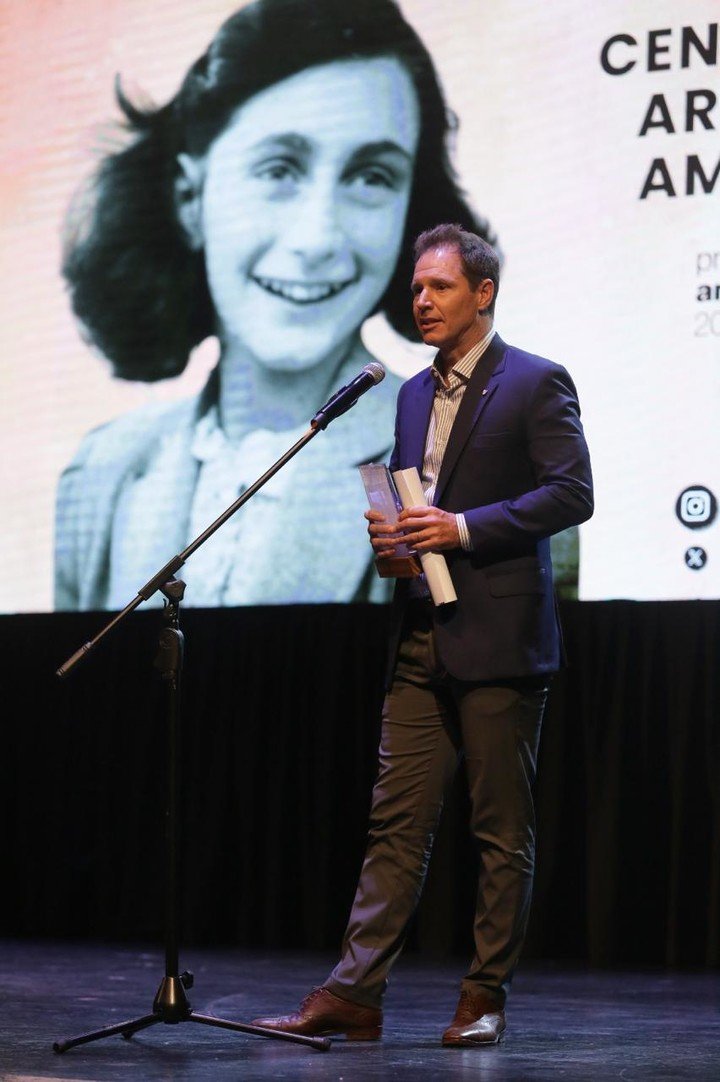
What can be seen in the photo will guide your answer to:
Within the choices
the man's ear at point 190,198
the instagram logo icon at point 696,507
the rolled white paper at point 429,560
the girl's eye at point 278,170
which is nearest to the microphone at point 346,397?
the rolled white paper at point 429,560

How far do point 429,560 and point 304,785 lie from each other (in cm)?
205

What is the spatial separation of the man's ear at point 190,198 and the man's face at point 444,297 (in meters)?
1.94

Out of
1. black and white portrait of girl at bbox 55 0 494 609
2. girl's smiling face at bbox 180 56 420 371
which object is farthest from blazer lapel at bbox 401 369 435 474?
girl's smiling face at bbox 180 56 420 371

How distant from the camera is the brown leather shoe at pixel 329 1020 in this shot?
2.79 meters

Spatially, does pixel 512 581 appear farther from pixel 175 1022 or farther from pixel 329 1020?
pixel 175 1022

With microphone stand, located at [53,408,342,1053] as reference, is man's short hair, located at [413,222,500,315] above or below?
above

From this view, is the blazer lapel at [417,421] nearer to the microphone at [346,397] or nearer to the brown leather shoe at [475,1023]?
the microphone at [346,397]

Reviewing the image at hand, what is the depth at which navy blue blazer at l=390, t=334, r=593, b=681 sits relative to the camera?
281 centimetres

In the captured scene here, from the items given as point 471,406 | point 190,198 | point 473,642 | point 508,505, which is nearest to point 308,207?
point 190,198

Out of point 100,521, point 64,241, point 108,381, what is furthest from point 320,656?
point 64,241

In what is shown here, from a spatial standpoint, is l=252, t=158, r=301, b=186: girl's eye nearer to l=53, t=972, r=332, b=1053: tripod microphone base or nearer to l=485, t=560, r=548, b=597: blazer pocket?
l=485, t=560, r=548, b=597: blazer pocket

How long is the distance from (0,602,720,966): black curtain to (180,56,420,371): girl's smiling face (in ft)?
2.84

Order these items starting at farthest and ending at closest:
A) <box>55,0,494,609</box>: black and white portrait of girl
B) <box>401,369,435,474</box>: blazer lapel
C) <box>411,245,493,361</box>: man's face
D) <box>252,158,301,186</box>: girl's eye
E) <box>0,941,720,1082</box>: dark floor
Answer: <box>252,158,301,186</box>: girl's eye < <box>55,0,494,609</box>: black and white portrait of girl < <box>401,369,435,474</box>: blazer lapel < <box>411,245,493,361</box>: man's face < <box>0,941,720,1082</box>: dark floor

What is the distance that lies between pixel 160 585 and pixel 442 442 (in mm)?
650
